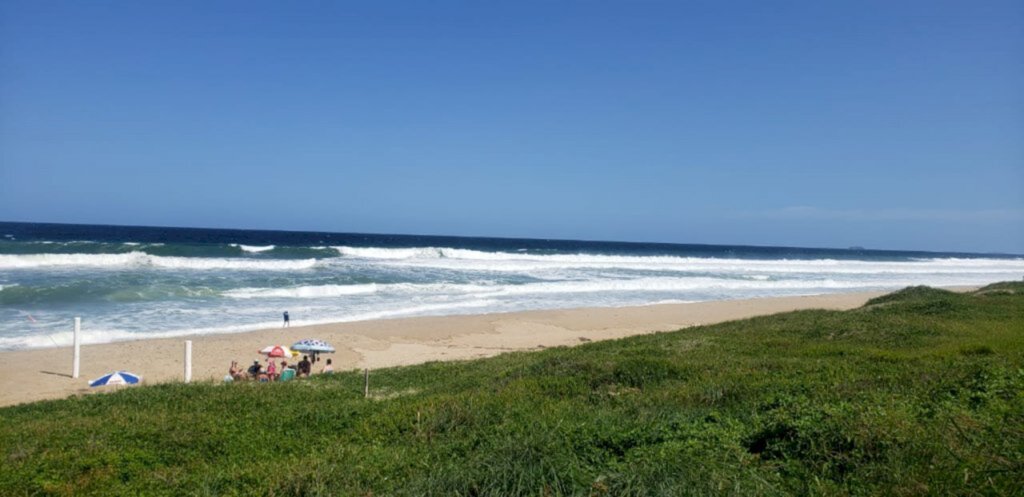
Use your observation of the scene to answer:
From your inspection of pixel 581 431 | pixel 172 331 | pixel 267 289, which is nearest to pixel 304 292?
pixel 267 289

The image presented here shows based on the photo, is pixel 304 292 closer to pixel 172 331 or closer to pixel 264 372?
pixel 172 331

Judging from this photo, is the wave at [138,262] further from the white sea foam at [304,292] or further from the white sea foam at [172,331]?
the white sea foam at [172,331]

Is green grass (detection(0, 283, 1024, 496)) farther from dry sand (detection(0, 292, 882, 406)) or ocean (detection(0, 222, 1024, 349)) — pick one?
ocean (detection(0, 222, 1024, 349))

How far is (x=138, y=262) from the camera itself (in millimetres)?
44656

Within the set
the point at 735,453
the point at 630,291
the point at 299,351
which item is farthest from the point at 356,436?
the point at 630,291

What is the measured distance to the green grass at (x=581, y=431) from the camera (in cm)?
494

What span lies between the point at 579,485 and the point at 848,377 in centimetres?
595

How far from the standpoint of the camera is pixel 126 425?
8.41m

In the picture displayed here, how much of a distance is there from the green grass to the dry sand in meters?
4.79

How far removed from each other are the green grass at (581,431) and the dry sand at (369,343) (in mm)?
4788

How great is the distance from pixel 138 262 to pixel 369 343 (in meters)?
31.7

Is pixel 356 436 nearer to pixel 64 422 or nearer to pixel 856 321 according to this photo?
pixel 64 422

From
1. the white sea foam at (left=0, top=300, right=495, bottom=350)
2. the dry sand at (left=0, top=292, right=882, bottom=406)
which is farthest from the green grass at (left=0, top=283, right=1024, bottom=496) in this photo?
the white sea foam at (left=0, top=300, right=495, bottom=350)

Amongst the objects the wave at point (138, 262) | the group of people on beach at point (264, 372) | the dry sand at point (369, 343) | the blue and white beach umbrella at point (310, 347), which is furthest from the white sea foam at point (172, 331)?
the wave at point (138, 262)
